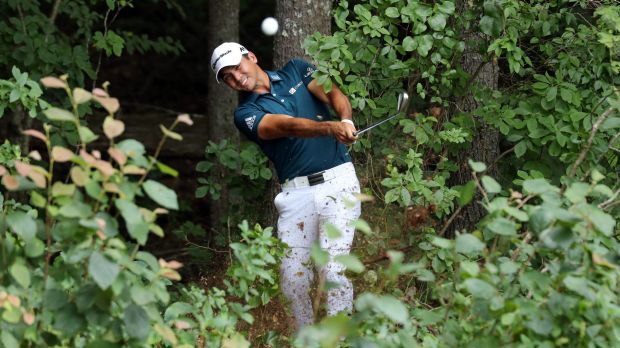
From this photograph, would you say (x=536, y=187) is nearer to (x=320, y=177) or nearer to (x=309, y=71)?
(x=320, y=177)

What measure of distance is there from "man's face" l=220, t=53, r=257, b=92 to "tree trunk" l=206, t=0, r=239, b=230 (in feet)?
9.09

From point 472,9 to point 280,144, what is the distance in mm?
1452

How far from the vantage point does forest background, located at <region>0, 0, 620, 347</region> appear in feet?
10.6

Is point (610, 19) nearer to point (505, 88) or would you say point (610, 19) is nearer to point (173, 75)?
point (505, 88)

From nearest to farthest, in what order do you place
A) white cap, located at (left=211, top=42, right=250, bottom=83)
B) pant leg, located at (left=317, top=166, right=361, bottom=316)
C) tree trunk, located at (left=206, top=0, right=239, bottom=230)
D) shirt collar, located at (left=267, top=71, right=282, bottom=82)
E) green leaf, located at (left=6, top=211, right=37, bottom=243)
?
green leaf, located at (left=6, top=211, right=37, bottom=243)
pant leg, located at (left=317, top=166, right=361, bottom=316)
white cap, located at (left=211, top=42, right=250, bottom=83)
shirt collar, located at (left=267, top=71, right=282, bottom=82)
tree trunk, located at (left=206, top=0, right=239, bottom=230)

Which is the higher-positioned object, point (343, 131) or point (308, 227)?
point (343, 131)

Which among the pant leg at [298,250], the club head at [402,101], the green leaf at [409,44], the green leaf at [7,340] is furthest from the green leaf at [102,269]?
the green leaf at [409,44]

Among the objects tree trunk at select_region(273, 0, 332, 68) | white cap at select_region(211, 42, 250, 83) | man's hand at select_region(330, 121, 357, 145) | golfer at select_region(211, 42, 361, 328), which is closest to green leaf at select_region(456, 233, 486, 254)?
man's hand at select_region(330, 121, 357, 145)

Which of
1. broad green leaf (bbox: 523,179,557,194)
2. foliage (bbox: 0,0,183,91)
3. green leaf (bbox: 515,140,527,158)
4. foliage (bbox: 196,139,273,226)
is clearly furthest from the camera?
foliage (bbox: 0,0,183,91)

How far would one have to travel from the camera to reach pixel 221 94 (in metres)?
8.16

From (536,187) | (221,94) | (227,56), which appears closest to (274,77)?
(227,56)

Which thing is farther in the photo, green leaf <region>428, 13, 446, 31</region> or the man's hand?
green leaf <region>428, 13, 446, 31</region>

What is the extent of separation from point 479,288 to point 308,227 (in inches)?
74.4

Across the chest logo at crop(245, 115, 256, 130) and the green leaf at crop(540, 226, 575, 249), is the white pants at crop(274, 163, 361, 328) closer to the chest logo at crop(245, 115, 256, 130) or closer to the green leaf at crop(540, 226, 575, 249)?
the chest logo at crop(245, 115, 256, 130)
